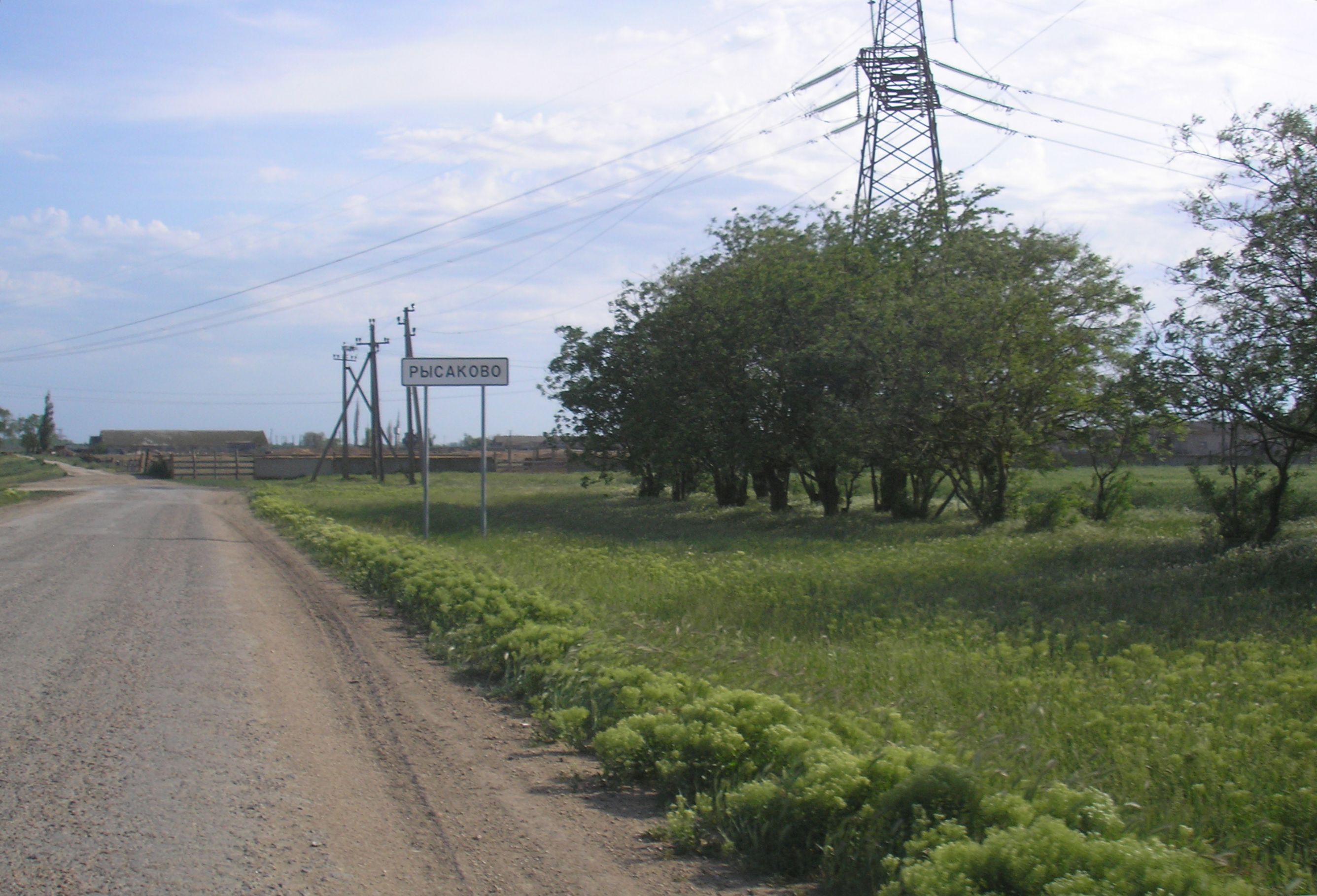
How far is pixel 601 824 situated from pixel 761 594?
6.39 m

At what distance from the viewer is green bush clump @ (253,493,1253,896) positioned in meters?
3.59

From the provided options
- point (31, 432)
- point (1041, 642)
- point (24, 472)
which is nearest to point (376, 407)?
point (24, 472)

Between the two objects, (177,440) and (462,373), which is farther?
(177,440)

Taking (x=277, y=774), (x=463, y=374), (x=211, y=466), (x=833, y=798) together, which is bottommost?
(x=277, y=774)

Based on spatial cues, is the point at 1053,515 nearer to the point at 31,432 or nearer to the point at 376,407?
the point at 376,407

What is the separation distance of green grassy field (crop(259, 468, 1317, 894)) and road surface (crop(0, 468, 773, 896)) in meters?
1.75

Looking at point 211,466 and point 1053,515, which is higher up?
point 211,466

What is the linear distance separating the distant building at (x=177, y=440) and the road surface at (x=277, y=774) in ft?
417

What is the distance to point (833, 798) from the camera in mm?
4383

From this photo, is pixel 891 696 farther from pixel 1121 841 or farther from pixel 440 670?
pixel 440 670

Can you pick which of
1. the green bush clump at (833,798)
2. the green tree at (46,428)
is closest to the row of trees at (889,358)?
the green bush clump at (833,798)

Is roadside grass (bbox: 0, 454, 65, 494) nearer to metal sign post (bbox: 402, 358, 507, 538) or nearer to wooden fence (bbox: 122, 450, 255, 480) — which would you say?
wooden fence (bbox: 122, 450, 255, 480)

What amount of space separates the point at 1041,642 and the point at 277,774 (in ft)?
18.9

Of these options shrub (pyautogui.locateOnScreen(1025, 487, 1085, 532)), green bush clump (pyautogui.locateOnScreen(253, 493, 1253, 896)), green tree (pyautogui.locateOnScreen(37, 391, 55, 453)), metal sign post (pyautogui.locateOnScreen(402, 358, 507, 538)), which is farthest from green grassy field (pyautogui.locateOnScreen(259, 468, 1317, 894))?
green tree (pyautogui.locateOnScreen(37, 391, 55, 453))
